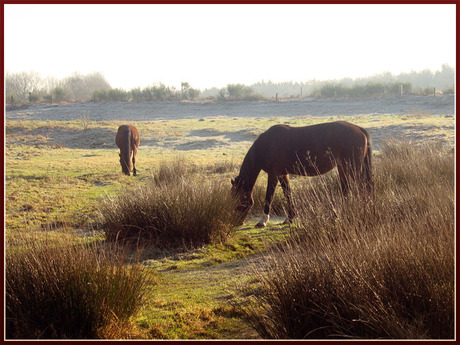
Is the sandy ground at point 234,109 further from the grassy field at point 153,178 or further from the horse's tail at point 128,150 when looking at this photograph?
the horse's tail at point 128,150

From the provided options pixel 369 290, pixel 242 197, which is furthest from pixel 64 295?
pixel 242 197

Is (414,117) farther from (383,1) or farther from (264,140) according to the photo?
(383,1)

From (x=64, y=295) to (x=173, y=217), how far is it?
3.41 m

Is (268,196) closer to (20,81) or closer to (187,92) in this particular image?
(20,81)

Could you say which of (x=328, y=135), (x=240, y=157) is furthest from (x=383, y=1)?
(x=240, y=157)

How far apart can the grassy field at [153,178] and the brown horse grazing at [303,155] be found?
47cm

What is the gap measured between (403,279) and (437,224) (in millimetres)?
706

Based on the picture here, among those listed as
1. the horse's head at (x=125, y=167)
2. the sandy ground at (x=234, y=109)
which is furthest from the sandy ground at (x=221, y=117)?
the horse's head at (x=125, y=167)

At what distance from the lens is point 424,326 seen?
2.84 meters

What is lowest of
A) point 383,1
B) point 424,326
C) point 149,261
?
point 149,261

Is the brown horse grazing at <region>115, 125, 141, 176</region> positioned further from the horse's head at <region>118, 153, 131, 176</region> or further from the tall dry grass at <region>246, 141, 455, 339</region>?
the tall dry grass at <region>246, 141, 455, 339</region>

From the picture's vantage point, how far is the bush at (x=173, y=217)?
6.80 m

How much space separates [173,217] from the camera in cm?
678

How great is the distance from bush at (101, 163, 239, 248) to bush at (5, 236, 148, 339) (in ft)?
9.71
